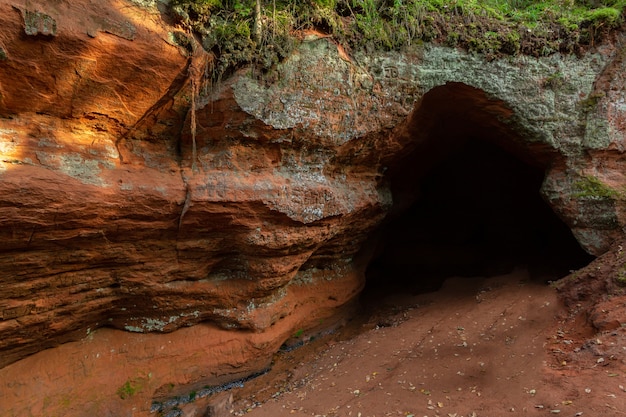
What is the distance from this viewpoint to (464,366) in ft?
17.3

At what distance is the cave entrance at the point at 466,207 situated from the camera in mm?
7805

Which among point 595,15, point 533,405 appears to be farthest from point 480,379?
point 595,15

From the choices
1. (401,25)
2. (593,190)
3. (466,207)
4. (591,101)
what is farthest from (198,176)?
(466,207)

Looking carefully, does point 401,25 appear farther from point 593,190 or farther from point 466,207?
point 466,207

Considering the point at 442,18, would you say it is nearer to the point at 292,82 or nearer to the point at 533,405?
the point at 292,82

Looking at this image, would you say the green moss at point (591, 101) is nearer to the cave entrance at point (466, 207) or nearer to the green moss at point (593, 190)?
the cave entrance at point (466, 207)

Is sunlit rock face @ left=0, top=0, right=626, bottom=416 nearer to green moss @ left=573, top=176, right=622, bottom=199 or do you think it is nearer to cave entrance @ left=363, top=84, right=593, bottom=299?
green moss @ left=573, top=176, right=622, bottom=199

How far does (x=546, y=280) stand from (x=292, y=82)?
6.45 m

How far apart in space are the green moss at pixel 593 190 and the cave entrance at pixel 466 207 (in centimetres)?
70

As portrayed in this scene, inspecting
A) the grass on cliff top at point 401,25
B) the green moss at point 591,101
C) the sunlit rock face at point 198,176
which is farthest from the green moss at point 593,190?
the grass on cliff top at point 401,25

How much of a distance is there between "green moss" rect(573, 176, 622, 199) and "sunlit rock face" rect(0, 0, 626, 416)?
0.03 metres

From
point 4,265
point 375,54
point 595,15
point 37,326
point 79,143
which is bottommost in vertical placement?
point 37,326

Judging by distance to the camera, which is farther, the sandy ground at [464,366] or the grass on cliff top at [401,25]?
the grass on cliff top at [401,25]

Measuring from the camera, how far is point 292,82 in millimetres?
5949
